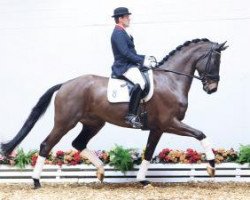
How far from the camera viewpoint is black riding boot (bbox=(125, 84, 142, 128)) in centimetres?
666

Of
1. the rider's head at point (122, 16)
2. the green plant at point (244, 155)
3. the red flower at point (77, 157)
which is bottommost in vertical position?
the red flower at point (77, 157)

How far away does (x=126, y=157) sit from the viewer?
24.4 feet

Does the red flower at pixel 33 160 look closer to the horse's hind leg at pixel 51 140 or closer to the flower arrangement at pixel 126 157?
the flower arrangement at pixel 126 157

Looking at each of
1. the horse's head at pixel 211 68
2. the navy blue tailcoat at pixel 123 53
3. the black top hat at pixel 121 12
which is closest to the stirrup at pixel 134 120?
the navy blue tailcoat at pixel 123 53

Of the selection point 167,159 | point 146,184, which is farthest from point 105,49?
point 146,184

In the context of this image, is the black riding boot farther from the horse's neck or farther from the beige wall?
the beige wall

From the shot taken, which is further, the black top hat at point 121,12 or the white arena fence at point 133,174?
the white arena fence at point 133,174

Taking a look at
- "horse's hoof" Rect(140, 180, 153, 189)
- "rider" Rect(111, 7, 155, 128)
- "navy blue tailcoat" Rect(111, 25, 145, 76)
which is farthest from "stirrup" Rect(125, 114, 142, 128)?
"horse's hoof" Rect(140, 180, 153, 189)

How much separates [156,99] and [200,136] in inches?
29.1

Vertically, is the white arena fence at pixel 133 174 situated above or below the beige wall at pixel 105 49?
below

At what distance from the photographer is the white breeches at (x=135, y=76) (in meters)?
6.66

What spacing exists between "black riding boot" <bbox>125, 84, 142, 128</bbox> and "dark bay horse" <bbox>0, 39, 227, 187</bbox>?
0.13 meters

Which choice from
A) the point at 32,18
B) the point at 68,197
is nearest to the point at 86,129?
the point at 68,197

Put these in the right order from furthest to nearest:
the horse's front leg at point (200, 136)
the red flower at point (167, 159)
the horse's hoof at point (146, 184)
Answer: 1. the red flower at point (167, 159)
2. the horse's hoof at point (146, 184)
3. the horse's front leg at point (200, 136)
